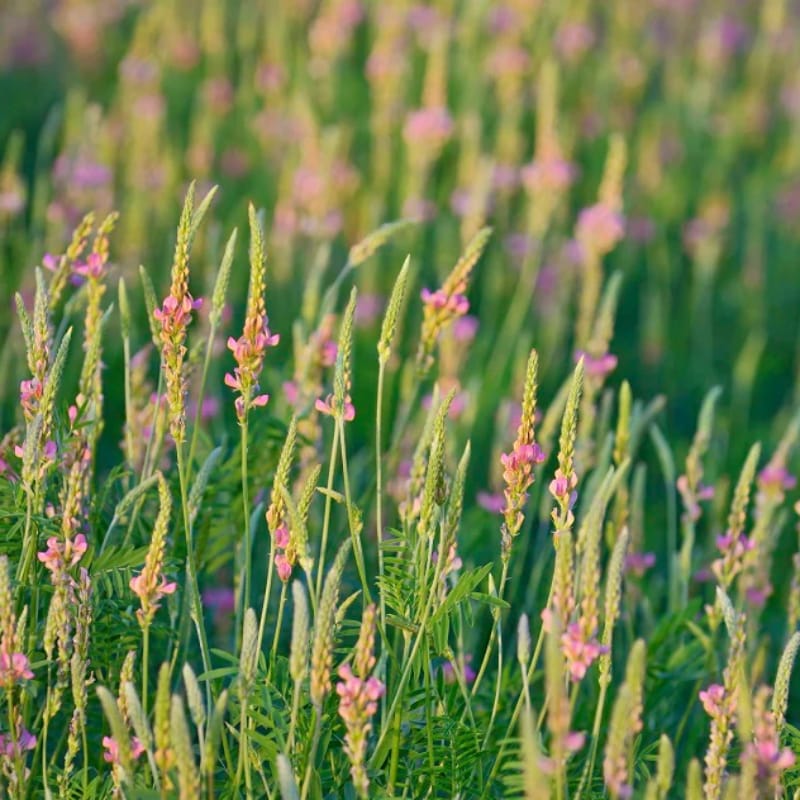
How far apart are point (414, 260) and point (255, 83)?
5.95 ft

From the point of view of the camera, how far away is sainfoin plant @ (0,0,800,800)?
1619 millimetres

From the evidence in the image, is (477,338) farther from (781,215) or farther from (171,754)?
(171,754)

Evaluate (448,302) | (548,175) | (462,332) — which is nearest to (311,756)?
(448,302)

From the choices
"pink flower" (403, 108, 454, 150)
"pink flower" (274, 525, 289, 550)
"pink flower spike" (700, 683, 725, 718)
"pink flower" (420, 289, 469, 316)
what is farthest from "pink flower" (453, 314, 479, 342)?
"pink flower spike" (700, 683, 725, 718)

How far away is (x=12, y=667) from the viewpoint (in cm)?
154

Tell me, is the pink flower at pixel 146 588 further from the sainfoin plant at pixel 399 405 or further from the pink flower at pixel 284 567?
the pink flower at pixel 284 567

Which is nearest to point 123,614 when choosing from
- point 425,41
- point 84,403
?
point 84,403

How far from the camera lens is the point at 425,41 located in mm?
5543

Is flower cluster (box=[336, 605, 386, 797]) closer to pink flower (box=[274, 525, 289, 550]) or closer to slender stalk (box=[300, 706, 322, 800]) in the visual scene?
slender stalk (box=[300, 706, 322, 800])

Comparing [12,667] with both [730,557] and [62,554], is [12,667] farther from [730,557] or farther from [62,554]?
[730,557]

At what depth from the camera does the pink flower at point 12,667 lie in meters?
1.54

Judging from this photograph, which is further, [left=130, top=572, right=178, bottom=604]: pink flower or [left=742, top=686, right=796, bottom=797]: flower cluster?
[left=130, top=572, right=178, bottom=604]: pink flower

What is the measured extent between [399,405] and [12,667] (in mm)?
1892

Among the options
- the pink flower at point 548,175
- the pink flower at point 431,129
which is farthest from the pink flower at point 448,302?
the pink flower at point 431,129
